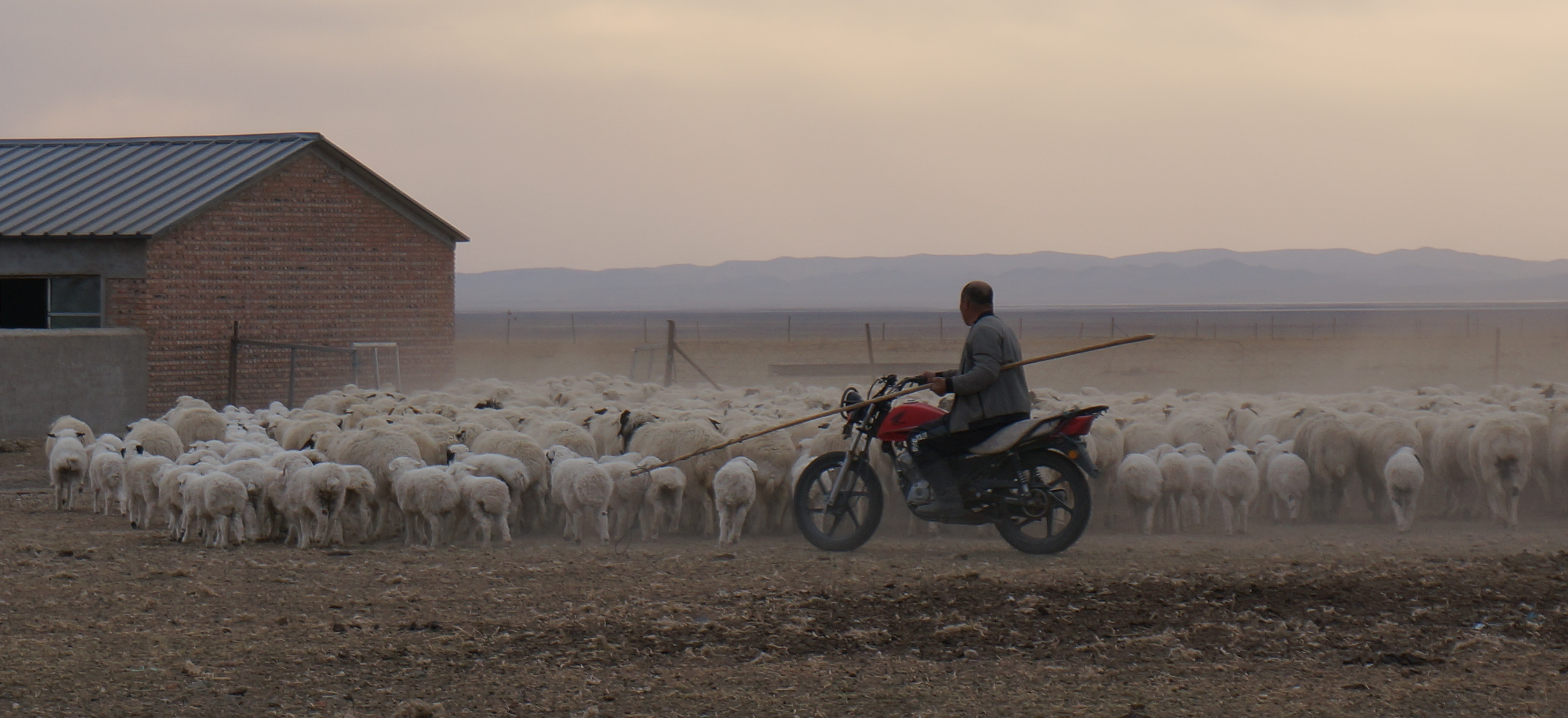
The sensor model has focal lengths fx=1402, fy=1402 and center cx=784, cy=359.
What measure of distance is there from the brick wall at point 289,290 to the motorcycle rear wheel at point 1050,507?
45.0 feet

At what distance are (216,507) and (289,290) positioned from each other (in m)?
11.3

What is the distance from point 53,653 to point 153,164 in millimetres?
17666

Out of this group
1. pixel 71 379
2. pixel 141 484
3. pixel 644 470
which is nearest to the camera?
pixel 644 470

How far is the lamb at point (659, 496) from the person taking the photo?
10750mm

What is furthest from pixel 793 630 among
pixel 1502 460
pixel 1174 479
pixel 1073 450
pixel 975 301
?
pixel 1502 460

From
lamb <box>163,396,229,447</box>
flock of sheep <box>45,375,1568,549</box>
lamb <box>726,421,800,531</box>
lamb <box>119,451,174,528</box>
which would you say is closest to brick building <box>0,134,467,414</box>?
lamb <box>163,396,229,447</box>

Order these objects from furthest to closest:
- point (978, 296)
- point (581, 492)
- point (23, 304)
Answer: point (23, 304) < point (581, 492) < point (978, 296)

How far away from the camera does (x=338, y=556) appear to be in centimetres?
1002

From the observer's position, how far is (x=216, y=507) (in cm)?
1012

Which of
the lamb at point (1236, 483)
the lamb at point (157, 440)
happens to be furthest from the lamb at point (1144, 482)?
the lamb at point (157, 440)

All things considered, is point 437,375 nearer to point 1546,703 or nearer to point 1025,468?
point 1025,468

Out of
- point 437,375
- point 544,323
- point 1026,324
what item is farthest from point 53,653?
point 544,323

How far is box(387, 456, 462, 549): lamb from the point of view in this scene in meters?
10.2

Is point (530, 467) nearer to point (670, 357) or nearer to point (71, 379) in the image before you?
point (71, 379)
